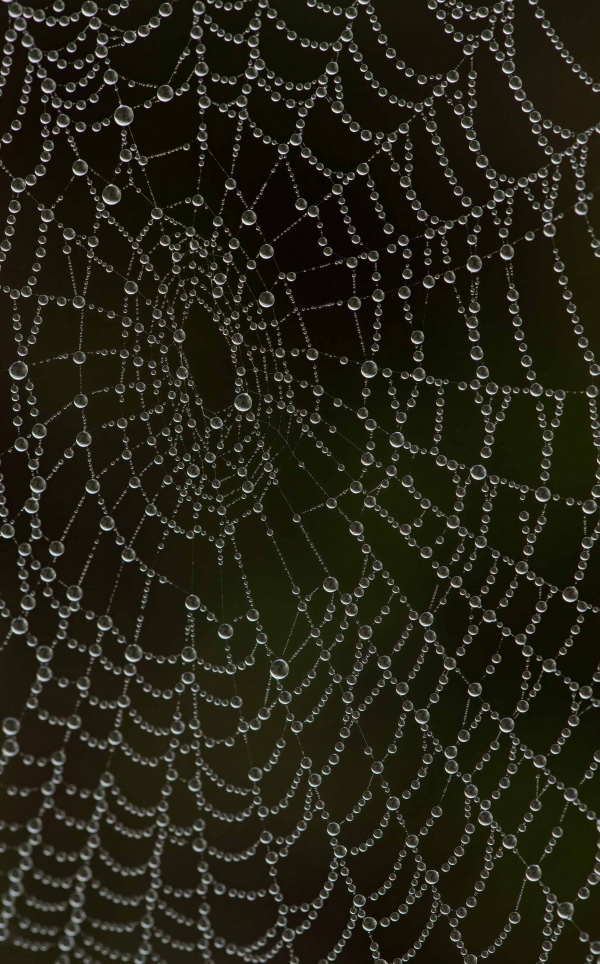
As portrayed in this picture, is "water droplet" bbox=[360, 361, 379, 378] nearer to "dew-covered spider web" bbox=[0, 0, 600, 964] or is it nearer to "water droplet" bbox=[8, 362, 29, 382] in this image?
"dew-covered spider web" bbox=[0, 0, 600, 964]

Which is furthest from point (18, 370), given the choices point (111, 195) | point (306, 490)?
point (306, 490)

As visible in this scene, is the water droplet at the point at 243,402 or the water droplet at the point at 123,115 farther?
the water droplet at the point at 243,402

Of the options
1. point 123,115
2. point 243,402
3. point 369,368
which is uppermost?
point 123,115

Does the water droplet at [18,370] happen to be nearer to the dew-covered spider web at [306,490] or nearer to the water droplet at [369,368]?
the dew-covered spider web at [306,490]

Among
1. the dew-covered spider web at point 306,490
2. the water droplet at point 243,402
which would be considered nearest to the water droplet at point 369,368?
the dew-covered spider web at point 306,490

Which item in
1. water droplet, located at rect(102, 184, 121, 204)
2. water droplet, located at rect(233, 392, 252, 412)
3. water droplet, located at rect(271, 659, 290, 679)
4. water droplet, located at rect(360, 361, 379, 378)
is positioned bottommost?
water droplet, located at rect(271, 659, 290, 679)

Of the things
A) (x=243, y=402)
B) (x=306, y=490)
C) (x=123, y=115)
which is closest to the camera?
(x=123, y=115)

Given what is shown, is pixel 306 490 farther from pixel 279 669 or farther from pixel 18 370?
pixel 18 370

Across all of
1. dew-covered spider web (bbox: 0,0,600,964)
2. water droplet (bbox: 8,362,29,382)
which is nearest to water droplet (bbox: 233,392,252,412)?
dew-covered spider web (bbox: 0,0,600,964)

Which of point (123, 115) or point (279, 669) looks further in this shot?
point (279, 669)
